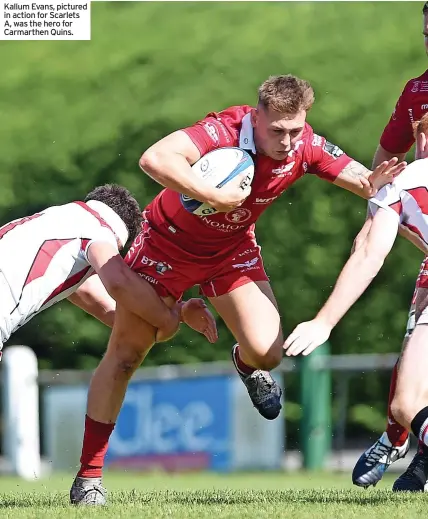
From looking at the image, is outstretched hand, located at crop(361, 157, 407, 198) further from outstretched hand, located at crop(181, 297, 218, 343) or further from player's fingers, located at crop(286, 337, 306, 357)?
player's fingers, located at crop(286, 337, 306, 357)

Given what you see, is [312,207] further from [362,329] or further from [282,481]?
[282,481]

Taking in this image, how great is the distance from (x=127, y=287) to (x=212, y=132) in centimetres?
93

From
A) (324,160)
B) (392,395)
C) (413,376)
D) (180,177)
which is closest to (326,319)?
(413,376)

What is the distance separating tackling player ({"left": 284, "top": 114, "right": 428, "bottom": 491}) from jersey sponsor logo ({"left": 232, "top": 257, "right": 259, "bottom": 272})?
99cm

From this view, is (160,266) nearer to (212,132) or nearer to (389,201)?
(212,132)

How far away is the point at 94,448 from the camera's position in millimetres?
6871

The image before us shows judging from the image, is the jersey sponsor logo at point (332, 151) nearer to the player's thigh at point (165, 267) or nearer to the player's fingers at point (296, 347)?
the player's thigh at point (165, 267)

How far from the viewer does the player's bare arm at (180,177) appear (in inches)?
245

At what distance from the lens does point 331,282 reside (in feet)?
41.9

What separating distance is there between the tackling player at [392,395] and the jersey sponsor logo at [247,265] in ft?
3.05

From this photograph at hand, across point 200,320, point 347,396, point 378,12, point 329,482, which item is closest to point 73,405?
point 347,396

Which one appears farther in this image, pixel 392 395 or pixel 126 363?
pixel 392 395

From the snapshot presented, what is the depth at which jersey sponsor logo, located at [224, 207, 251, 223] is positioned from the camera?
6789 mm

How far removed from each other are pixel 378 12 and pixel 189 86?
6.93 ft
